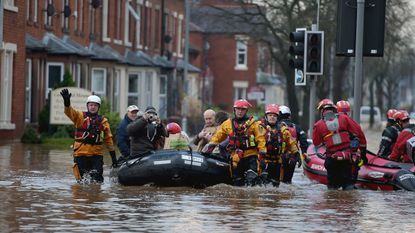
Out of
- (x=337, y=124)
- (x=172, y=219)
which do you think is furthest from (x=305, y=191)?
(x=172, y=219)

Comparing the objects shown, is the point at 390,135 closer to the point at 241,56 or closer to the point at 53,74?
the point at 53,74

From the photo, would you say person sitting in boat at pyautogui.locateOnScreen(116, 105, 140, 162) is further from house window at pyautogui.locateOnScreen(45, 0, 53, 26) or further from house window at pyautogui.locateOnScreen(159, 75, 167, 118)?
house window at pyautogui.locateOnScreen(159, 75, 167, 118)

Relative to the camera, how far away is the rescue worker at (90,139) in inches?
861

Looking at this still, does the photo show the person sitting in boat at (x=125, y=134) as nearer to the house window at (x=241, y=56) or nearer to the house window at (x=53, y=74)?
the house window at (x=53, y=74)

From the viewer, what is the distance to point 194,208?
18.1 meters

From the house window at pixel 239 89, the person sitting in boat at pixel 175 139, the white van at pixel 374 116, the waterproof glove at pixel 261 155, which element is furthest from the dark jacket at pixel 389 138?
the white van at pixel 374 116

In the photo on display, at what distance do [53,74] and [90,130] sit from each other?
80.2ft

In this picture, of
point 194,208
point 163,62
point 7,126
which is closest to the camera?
point 194,208

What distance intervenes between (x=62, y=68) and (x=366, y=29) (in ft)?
73.2

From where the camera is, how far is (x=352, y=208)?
18.8m

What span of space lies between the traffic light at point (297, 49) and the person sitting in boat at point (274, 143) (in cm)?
370

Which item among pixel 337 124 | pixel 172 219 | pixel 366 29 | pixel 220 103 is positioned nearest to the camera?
pixel 172 219

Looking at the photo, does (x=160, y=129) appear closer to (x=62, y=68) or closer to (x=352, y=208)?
(x=352, y=208)

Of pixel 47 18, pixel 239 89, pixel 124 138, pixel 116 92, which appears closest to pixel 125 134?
pixel 124 138
